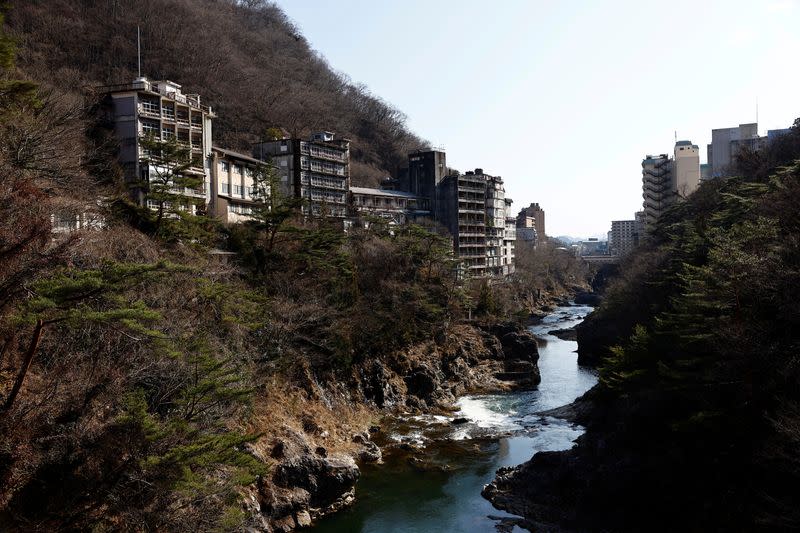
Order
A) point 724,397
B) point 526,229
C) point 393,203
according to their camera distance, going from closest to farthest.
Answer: point 724,397
point 393,203
point 526,229

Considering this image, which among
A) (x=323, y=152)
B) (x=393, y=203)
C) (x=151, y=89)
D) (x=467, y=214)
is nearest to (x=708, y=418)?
(x=151, y=89)

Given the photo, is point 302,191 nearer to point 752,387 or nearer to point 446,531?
point 446,531

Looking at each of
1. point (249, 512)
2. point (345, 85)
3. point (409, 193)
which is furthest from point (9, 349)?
point (345, 85)

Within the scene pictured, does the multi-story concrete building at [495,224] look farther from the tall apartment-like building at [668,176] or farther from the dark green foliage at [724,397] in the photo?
the dark green foliage at [724,397]

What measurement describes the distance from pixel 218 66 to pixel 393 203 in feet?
84.0

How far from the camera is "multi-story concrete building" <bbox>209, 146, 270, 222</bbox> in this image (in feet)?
99.2

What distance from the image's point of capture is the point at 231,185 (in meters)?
31.6

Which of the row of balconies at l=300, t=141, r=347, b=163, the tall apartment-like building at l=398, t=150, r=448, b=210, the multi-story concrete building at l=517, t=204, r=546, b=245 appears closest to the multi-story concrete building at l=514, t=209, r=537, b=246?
the multi-story concrete building at l=517, t=204, r=546, b=245

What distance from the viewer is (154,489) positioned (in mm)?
10602

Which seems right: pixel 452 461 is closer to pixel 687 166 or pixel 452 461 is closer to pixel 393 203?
pixel 393 203

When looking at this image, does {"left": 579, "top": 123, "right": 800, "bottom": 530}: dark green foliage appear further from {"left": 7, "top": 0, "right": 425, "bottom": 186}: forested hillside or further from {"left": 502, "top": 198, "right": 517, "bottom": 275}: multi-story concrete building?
{"left": 502, "top": 198, "right": 517, "bottom": 275}: multi-story concrete building

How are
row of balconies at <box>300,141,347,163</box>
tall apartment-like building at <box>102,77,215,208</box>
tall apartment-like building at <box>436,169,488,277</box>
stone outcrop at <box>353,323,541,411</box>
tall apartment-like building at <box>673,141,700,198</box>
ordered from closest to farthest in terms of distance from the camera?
stone outcrop at <box>353,323,541,411</box>, tall apartment-like building at <box>102,77,215,208</box>, row of balconies at <box>300,141,347,163</box>, tall apartment-like building at <box>436,169,488,277</box>, tall apartment-like building at <box>673,141,700,198</box>

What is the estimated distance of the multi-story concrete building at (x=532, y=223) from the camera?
91.2 metres

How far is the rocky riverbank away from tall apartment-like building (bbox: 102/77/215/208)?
33.8 feet
